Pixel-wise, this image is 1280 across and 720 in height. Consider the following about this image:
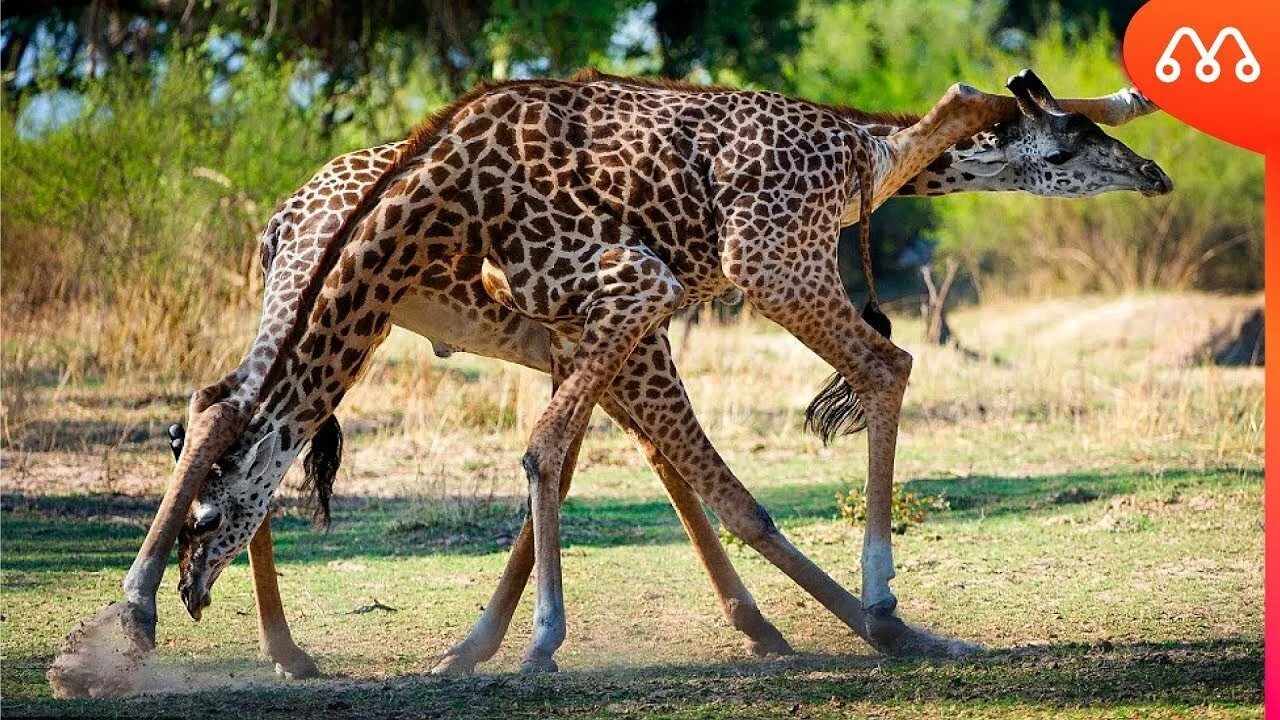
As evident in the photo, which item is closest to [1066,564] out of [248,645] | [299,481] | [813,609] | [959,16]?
[813,609]

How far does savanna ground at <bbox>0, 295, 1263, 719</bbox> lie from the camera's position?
555 centimetres

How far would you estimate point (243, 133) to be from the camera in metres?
13.8

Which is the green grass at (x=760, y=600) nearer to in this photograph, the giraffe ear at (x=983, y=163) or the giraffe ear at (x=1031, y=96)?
the giraffe ear at (x=983, y=163)

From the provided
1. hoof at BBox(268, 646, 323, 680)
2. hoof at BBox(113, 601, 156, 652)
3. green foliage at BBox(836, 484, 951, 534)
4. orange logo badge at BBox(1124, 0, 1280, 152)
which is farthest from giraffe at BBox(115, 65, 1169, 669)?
green foliage at BBox(836, 484, 951, 534)

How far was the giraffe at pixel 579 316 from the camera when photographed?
5.62m

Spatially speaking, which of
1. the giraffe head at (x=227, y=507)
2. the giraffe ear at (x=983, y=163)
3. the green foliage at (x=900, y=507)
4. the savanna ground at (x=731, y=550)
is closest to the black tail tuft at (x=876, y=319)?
the giraffe ear at (x=983, y=163)

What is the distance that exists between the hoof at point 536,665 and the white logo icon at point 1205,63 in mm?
2638

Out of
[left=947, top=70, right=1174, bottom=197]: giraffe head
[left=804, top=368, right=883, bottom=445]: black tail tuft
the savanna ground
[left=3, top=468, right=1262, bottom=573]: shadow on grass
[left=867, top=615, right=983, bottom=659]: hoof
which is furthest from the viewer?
[left=3, top=468, right=1262, bottom=573]: shadow on grass

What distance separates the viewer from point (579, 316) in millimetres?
6078

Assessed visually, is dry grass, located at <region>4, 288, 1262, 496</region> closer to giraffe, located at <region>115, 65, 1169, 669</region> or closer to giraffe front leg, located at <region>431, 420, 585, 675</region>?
giraffe front leg, located at <region>431, 420, 585, 675</region>

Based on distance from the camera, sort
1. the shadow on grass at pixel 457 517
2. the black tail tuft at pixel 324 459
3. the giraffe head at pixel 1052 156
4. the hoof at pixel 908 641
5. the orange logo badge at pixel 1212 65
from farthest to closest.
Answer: the shadow on grass at pixel 457 517, the giraffe head at pixel 1052 156, the black tail tuft at pixel 324 459, the hoof at pixel 908 641, the orange logo badge at pixel 1212 65

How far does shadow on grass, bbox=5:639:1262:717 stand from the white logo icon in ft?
6.17

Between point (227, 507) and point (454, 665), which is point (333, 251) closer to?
point (227, 507)

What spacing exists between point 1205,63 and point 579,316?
219 centimetres
